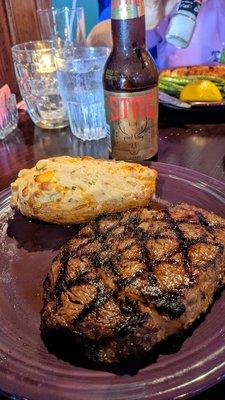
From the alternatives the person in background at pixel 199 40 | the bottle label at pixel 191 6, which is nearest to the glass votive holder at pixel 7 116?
the bottle label at pixel 191 6

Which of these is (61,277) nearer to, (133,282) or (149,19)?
(133,282)

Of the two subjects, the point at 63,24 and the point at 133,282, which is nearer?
the point at 133,282

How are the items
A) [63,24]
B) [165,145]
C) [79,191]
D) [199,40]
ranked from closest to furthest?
[79,191] → [165,145] → [63,24] → [199,40]

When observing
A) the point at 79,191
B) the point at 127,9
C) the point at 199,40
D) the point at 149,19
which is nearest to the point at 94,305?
the point at 79,191

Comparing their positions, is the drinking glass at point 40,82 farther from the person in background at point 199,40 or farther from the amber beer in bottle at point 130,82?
the person in background at point 199,40

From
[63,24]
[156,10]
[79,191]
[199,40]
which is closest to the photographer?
[79,191]

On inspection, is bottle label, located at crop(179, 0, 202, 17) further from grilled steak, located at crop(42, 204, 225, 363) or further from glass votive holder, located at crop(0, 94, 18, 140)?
grilled steak, located at crop(42, 204, 225, 363)

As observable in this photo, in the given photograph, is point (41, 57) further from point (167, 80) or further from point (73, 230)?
point (73, 230)

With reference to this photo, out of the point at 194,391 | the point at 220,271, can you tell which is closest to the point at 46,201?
the point at 220,271
